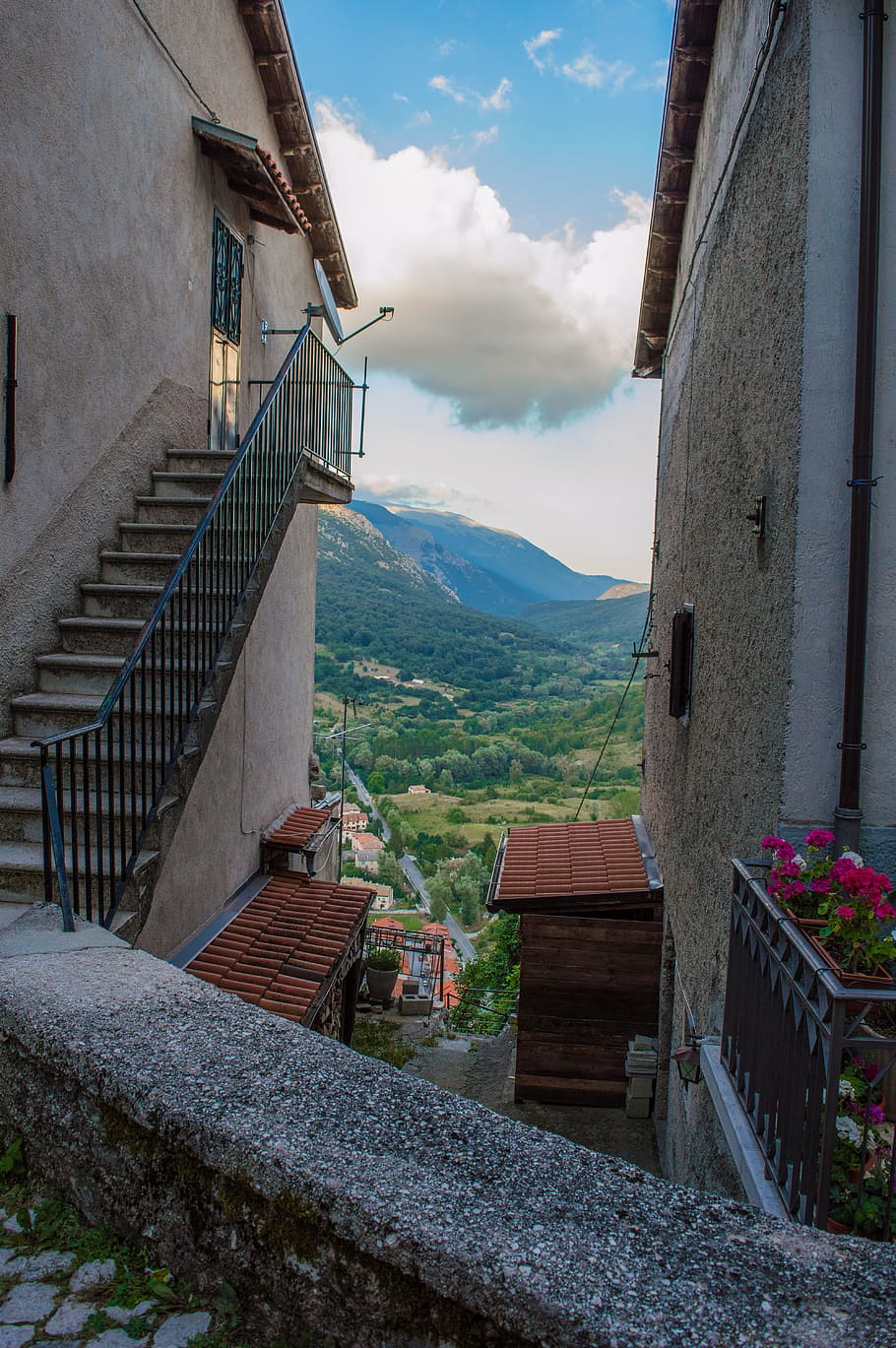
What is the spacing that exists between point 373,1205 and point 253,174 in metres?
9.38

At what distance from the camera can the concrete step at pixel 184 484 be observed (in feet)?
23.8

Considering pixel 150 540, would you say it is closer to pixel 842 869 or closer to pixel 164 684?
pixel 164 684

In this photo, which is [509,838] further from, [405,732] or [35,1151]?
[405,732]

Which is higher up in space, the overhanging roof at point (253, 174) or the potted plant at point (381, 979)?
the overhanging roof at point (253, 174)

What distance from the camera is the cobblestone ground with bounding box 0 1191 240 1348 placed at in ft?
6.32

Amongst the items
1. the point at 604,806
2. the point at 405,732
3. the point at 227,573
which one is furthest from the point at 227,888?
the point at 405,732

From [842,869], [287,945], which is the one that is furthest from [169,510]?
[842,869]

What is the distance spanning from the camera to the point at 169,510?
23.0 feet

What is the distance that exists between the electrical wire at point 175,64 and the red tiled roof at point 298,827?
7135mm

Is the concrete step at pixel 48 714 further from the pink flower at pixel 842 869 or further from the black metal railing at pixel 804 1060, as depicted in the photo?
the pink flower at pixel 842 869

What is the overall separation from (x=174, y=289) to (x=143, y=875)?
5.44m

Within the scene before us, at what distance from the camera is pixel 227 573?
19.1 ft

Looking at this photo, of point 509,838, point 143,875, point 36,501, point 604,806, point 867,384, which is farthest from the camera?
point 604,806

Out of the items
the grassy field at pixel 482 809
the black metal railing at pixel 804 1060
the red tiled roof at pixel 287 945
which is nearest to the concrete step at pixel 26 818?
the red tiled roof at pixel 287 945
